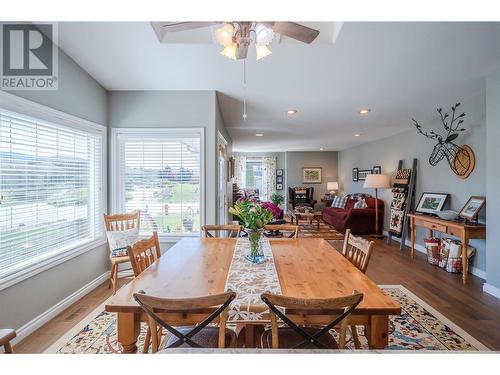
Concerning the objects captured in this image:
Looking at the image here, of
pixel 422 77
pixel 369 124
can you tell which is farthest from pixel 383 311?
pixel 369 124

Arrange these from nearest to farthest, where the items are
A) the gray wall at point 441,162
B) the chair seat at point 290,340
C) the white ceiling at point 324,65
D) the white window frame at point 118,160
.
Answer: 1. the chair seat at point 290,340
2. the white ceiling at point 324,65
3. the white window frame at point 118,160
4. the gray wall at point 441,162

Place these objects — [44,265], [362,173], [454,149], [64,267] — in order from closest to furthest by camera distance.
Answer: [44,265]
[64,267]
[454,149]
[362,173]

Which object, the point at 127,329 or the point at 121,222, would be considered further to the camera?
the point at 121,222

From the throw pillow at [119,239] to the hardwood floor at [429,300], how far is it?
1.81 ft

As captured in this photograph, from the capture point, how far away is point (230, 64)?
2539 mm

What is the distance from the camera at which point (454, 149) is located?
3.94m

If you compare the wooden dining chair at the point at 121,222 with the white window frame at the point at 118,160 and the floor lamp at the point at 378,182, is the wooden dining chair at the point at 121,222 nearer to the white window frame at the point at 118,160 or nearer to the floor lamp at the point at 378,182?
the white window frame at the point at 118,160

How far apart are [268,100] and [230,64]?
47.6 inches

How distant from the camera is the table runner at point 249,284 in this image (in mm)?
1113

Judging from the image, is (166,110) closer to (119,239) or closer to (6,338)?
(119,239)

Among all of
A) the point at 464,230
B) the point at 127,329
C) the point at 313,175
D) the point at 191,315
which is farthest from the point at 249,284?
the point at 313,175

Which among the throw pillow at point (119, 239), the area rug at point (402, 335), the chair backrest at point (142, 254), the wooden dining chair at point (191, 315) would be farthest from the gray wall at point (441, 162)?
the throw pillow at point (119, 239)

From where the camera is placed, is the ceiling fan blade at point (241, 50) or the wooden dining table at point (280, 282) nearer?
the wooden dining table at point (280, 282)

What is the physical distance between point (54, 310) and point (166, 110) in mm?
2514
